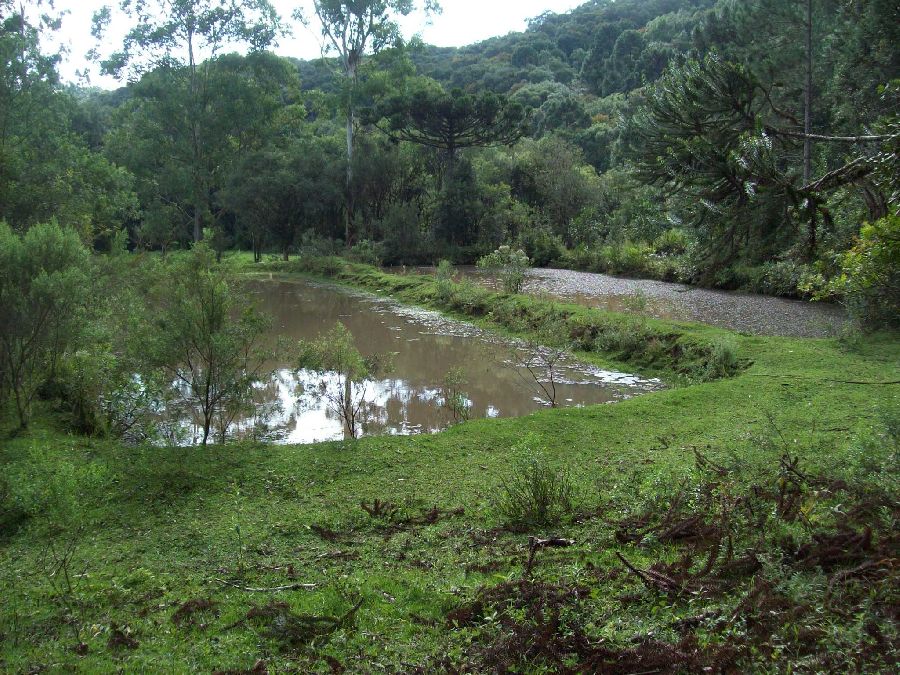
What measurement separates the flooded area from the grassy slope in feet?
17.3

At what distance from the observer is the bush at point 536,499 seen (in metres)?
5.31

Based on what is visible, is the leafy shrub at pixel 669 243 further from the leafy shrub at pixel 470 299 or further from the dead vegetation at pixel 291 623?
the dead vegetation at pixel 291 623

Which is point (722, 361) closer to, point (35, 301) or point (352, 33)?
point (35, 301)

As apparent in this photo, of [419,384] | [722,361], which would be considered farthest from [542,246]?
[722,361]

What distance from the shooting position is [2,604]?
4.21 m

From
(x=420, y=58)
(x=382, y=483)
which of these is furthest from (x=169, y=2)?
(x=420, y=58)

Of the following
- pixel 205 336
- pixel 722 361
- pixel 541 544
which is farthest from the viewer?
pixel 722 361

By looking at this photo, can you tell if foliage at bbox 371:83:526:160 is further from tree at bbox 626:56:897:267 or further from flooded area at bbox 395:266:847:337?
tree at bbox 626:56:897:267

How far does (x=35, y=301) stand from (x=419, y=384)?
6.13 m

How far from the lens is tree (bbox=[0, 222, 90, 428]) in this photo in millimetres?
7441

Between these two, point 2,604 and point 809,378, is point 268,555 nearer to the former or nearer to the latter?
point 2,604

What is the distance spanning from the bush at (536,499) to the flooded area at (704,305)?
8.97 m

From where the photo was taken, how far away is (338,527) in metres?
5.60

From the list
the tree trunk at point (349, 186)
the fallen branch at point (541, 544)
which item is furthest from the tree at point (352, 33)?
the fallen branch at point (541, 544)
